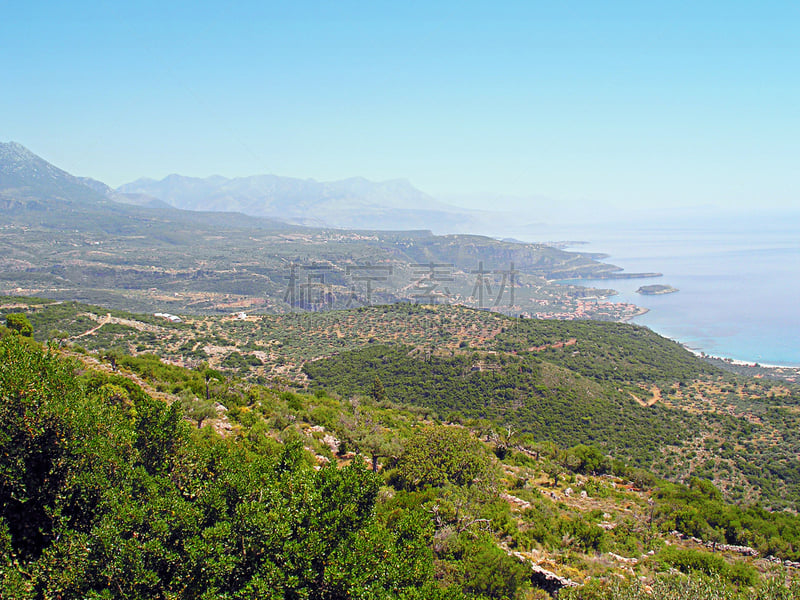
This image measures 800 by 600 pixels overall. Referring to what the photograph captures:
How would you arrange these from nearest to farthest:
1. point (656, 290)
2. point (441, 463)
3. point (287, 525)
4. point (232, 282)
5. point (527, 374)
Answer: point (287, 525), point (441, 463), point (527, 374), point (232, 282), point (656, 290)

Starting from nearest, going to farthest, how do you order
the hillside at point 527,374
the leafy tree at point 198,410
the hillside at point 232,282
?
the leafy tree at point 198,410, the hillside at point 527,374, the hillside at point 232,282

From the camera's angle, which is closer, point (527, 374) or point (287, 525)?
point (287, 525)

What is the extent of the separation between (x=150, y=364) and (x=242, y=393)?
311 inches

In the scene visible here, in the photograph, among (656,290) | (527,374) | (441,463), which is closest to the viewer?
(441,463)

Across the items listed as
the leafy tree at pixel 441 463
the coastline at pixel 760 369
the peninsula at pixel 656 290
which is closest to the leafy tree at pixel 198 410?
the leafy tree at pixel 441 463

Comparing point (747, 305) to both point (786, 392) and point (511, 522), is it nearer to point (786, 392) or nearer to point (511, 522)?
point (786, 392)

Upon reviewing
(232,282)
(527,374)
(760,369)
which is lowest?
(760,369)

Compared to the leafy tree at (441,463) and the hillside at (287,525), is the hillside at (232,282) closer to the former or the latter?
the leafy tree at (441,463)

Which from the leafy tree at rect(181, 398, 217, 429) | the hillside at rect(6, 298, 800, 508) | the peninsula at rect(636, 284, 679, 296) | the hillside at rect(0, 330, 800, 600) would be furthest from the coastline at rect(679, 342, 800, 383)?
the peninsula at rect(636, 284, 679, 296)

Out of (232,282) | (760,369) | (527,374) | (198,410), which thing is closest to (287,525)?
(198,410)

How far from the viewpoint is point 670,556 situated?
1384cm

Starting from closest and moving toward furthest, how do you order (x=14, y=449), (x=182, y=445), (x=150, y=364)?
(x=14, y=449) < (x=182, y=445) < (x=150, y=364)

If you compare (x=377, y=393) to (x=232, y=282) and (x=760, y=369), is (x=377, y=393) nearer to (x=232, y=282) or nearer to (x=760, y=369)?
(x=760, y=369)

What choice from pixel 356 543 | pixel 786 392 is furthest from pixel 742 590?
pixel 786 392
